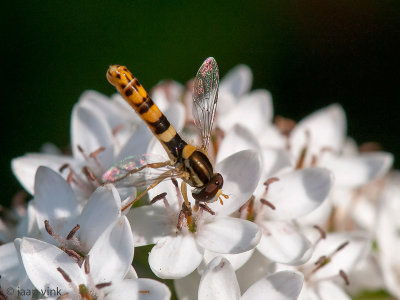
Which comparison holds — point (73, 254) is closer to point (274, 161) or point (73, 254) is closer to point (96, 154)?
point (96, 154)

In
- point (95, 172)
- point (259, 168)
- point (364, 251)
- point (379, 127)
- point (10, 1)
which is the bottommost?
point (379, 127)

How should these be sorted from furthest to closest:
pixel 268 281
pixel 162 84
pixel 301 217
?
pixel 162 84 → pixel 301 217 → pixel 268 281

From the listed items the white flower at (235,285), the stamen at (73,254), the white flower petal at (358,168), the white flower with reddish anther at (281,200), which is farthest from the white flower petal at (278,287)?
the white flower petal at (358,168)

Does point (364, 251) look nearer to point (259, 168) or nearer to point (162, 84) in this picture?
point (259, 168)

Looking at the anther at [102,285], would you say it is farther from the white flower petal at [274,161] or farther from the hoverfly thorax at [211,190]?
the white flower petal at [274,161]

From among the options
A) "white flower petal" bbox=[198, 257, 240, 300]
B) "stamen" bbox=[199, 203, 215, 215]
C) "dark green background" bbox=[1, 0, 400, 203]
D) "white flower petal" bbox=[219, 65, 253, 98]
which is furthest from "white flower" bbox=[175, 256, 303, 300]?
"dark green background" bbox=[1, 0, 400, 203]

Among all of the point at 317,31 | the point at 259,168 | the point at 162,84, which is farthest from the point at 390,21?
the point at 259,168

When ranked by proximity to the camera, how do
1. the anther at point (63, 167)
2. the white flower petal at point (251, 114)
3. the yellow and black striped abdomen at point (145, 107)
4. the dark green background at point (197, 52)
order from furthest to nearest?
the dark green background at point (197, 52) → the white flower petal at point (251, 114) → the anther at point (63, 167) → the yellow and black striped abdomen at point (145, 107)
